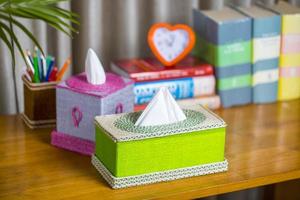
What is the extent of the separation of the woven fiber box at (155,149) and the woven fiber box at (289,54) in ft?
1.55

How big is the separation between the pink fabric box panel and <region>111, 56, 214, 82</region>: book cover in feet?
0.45

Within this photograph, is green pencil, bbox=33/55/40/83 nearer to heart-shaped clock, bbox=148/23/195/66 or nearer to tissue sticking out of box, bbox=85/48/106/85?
tissue sticking out of box, bbox=85/48/106/85

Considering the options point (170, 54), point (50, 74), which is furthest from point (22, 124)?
point (170, 54)

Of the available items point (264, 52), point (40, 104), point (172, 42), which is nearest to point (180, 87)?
point (172, 42)

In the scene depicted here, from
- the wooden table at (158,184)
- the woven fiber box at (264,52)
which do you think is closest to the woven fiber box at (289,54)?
the woven fiber box at (264,52)

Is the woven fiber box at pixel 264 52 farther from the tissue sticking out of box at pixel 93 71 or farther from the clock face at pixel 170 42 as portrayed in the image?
the tissue sticking out of box at pixel 93 71

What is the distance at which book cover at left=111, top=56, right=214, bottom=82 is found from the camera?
5.55 ft

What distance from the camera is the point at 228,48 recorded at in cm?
174

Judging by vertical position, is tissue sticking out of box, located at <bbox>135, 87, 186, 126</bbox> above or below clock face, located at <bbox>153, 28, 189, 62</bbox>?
below

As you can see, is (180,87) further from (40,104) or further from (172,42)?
(40,104)

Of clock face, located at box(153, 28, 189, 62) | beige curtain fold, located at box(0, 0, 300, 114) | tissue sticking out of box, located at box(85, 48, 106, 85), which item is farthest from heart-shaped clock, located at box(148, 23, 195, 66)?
tissue sticking out of box, located at box(85, 48, 106, 85)

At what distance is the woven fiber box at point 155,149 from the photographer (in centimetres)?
133

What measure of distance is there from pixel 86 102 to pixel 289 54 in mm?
627

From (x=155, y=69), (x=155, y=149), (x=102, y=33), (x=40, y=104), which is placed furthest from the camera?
(x=102, y=33)
